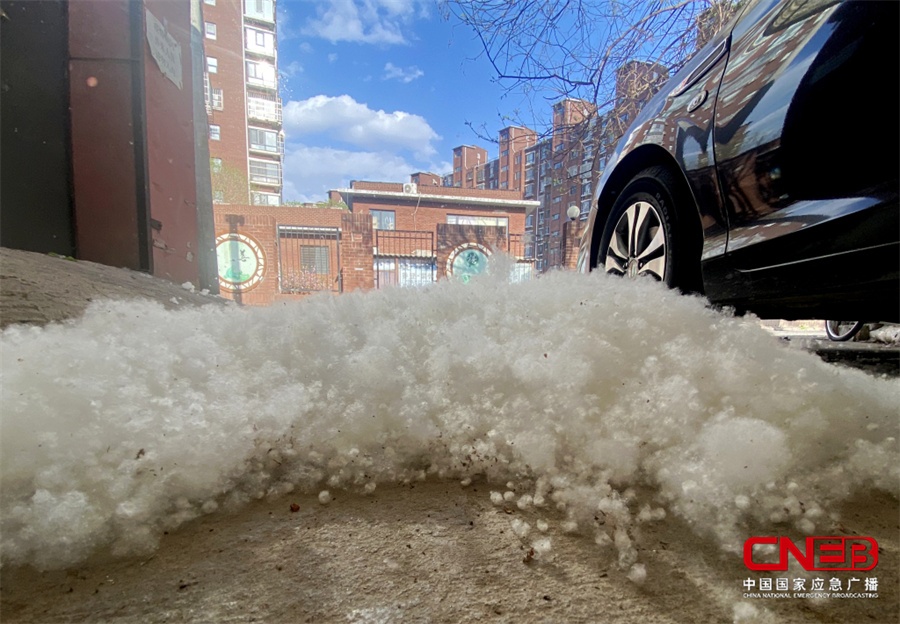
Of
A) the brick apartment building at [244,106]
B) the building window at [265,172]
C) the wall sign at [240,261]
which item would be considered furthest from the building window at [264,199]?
the wall sign at [240,261]

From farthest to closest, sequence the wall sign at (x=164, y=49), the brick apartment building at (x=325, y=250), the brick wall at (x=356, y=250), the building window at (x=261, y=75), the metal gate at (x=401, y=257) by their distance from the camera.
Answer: the building window at (x=261, y=75) → the metal gate at (x=401, y=257) → the brick wall at (x=356, y=250) → the brick apartment building at (x=325, y=250) → the wall sign at (x=164, y=49)

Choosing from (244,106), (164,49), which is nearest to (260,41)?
(244,106)

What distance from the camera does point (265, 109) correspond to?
23.0 meters

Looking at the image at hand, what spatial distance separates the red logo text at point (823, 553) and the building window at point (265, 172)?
27563 millimetres

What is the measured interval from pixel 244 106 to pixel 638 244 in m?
23.4

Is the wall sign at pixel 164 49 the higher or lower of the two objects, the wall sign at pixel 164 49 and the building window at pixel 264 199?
the lower

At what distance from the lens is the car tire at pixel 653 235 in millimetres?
1820

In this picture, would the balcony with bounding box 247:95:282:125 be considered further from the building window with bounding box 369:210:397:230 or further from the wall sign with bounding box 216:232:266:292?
the wall sign with bounding box 216:232:266:292

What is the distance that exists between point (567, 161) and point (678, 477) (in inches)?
242

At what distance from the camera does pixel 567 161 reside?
6.39m

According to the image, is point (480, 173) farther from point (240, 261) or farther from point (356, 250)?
point (240, 261)

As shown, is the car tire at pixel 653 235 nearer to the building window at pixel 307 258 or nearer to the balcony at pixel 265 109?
the building window at pixel 307 258

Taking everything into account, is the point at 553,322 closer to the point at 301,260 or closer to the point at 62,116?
the point at 62,116

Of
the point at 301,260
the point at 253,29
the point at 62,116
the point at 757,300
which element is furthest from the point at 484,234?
the point at 757,300
